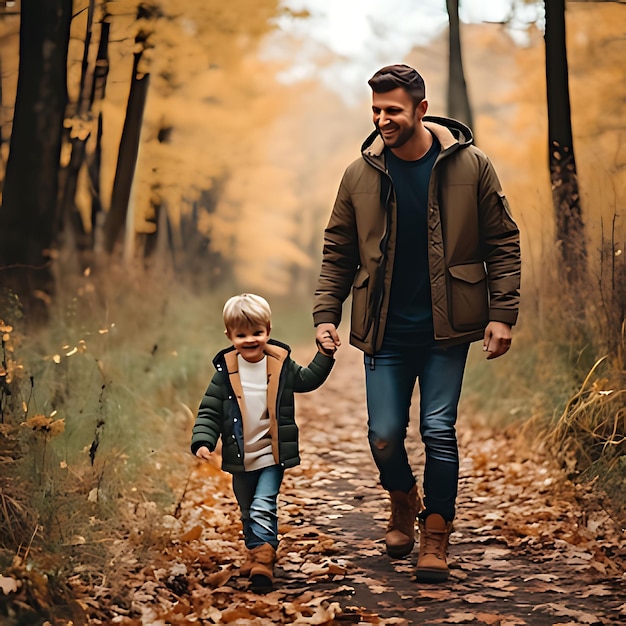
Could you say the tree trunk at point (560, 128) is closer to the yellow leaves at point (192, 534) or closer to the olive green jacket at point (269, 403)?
the olive green jacket at point (269, 403)

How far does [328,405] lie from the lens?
30.1 ft

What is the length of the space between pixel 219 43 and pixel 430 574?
20.1ft

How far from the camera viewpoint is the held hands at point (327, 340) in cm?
416

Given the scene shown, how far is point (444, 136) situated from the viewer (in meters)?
4.30

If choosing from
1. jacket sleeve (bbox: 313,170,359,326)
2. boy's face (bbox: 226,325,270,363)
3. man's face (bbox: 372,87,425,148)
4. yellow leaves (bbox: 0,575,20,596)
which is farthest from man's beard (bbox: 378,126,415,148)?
yellow leaves (bbox: 0,575,20,596)

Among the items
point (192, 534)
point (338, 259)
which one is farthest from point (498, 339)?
point (192, 534)

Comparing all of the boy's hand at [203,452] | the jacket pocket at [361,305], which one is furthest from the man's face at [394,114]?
the boy's hand at [203,452]

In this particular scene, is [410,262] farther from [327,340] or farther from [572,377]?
[572,377]

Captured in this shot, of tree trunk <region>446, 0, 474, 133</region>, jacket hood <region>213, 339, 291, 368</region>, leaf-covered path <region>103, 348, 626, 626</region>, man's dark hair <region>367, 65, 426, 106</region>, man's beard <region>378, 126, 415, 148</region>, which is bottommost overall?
leaf-covered path <region>103, 348, 626, 626</region>

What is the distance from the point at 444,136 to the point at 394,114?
0.33 m

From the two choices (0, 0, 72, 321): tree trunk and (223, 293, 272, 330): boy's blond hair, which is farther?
(0, 0, 72, 321): tree trunk

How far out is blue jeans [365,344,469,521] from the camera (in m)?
4.24

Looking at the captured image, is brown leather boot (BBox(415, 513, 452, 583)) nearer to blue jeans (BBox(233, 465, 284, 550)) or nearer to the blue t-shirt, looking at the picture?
blue jeans (BBox(233, 465, 284, 550))

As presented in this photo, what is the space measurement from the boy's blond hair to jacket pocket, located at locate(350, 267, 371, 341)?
510mm
